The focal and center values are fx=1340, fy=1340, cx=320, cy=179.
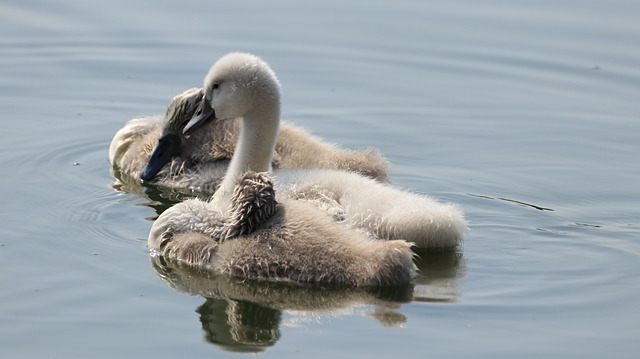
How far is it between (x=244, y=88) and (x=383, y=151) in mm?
2273

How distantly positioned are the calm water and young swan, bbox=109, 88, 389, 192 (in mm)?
357

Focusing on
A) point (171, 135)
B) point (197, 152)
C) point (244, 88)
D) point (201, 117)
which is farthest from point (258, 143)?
point (171, 135)

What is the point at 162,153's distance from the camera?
1058cm

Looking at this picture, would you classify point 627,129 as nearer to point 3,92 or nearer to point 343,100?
point 343,100

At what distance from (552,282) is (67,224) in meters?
3.39

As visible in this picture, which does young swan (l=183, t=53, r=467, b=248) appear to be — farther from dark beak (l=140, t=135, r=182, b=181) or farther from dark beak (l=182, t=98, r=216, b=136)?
dark beak (l=140, t=135, r=182, b=181)

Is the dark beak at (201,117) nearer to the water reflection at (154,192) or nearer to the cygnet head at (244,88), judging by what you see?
the cygnet head at (244,88)

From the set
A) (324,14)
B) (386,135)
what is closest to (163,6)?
(324,14)

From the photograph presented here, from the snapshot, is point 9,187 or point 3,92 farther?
point 3,92

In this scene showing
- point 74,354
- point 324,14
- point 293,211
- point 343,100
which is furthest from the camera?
point 324,14

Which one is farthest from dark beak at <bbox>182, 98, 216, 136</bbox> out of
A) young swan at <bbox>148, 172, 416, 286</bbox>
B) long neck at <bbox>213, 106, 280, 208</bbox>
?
young swan at <bbox>148, 172, 416, 286</bbox>

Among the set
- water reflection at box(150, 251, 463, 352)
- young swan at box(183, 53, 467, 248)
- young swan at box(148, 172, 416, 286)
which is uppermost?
young swan at box(183, 53, 467, 248)

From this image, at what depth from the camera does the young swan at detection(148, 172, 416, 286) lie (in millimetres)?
7891

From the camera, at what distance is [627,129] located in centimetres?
1162
